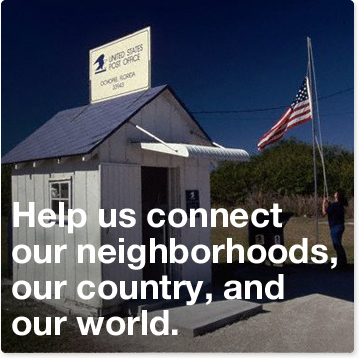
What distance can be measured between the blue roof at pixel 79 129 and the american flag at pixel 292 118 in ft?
14.8

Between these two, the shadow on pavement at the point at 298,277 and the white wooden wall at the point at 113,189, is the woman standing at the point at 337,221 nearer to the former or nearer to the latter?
the shadow on pavement at the point at 298,277

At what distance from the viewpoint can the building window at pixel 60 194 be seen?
7.11 metres

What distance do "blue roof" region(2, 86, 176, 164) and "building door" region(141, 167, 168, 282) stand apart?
138cm

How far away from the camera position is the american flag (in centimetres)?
1140

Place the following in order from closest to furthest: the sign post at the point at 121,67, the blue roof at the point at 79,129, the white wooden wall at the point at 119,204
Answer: the white wooden wall at the point at 119,204, the blue roof at the point at 79,129, the sign post at the point at 121,67

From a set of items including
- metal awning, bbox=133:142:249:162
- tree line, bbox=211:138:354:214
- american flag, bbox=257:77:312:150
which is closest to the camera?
metal awning, bbox=133:142:249:162

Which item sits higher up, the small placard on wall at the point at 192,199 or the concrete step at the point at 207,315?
the small placard on wall at the point at 192,199

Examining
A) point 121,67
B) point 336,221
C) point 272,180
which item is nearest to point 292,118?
point 336,221

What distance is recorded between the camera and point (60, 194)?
24.0 feet

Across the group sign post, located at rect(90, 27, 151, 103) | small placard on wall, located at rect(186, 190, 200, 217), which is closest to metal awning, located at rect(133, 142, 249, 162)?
small placard on wall, located at rect(186, 190, 200, 217)

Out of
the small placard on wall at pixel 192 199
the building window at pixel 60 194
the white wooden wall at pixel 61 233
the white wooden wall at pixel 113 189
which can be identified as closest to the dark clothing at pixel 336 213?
the white wooden wall at pixel 113 189

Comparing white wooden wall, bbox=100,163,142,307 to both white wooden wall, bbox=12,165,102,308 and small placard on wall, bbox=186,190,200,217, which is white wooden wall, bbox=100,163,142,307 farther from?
small placard on wall, bbox=186,190,200,217

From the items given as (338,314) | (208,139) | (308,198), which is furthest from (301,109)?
(308,198)

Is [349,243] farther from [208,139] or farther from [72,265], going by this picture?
[72,265]
